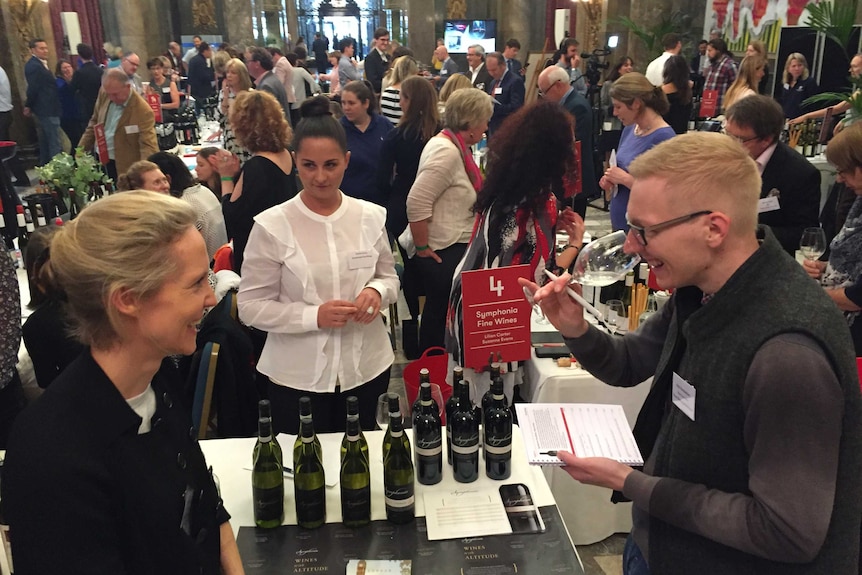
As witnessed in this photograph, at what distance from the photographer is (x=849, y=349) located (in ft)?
3.64

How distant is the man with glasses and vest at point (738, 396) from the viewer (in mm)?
1073

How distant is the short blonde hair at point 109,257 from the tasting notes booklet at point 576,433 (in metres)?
0.86

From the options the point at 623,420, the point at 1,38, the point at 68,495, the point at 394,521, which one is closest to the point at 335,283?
the point at 394,521

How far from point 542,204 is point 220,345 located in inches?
52.0

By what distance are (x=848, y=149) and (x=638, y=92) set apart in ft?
4.58

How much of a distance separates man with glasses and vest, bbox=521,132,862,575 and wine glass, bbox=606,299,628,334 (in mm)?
1361

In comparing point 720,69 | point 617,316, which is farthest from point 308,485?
point 720,69

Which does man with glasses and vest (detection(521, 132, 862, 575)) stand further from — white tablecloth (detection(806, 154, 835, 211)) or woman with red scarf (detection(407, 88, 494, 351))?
white tablecloth (detection(806, 154, 835, 211))

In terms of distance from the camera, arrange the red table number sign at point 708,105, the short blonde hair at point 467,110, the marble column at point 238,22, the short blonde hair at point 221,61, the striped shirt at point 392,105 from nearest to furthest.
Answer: the short blonde hair at point 467,110 < the striped shirt at point 392,105 < the red table number sign at point 708,105 < the short blonde hair at point 221,61 < the marble column at point 238,22

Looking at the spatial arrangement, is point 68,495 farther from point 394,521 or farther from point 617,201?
point 617,201

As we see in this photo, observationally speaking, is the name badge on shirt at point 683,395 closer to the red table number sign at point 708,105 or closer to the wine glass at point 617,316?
the wine glass at point 617,316

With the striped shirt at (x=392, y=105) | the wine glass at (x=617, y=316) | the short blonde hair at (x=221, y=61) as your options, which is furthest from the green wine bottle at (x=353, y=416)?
the short blonde hair at (x=221, y=61)

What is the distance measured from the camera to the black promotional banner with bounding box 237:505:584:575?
1.50 meters

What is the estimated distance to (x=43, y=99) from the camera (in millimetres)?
9023
